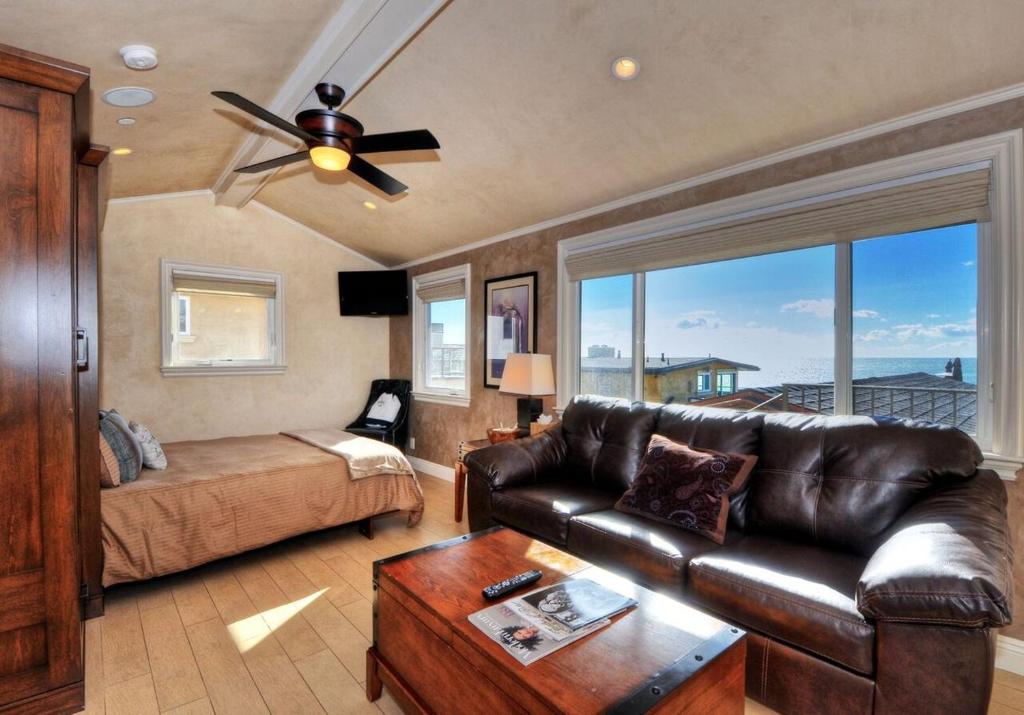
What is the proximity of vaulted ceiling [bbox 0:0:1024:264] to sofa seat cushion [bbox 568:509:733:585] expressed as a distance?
2.02 metres

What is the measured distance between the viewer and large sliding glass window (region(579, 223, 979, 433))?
230 centimetres

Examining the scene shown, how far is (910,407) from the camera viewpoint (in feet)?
7.93

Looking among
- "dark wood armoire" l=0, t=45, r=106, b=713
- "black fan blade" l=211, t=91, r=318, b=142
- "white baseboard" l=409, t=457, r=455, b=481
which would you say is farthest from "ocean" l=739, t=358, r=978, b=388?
"dark wood armoire" l=0, t=45, r=106, b=713

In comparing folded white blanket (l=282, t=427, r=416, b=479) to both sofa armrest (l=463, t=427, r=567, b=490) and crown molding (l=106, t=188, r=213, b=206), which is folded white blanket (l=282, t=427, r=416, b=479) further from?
crown molding (l=106, t=188, r=213, b=206)

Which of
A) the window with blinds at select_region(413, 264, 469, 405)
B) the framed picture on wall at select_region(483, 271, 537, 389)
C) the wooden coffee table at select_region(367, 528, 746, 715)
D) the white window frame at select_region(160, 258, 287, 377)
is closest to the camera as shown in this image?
the wooden coffee table at select_region(367, 528, 746, 715)

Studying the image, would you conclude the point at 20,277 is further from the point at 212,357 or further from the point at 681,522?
the point at 212,357

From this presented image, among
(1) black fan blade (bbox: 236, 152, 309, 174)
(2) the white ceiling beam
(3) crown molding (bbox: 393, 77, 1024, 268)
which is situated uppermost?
(2) the white ceiling beam

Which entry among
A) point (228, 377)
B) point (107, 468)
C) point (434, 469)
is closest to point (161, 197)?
point (228, 377)

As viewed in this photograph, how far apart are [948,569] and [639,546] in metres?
1.04

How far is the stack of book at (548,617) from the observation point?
1348mm

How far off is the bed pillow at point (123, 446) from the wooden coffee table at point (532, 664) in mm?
1832

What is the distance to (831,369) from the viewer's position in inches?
104

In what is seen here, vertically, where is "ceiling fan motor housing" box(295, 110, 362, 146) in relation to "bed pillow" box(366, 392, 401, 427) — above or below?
above

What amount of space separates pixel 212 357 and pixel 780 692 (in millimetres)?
5097
